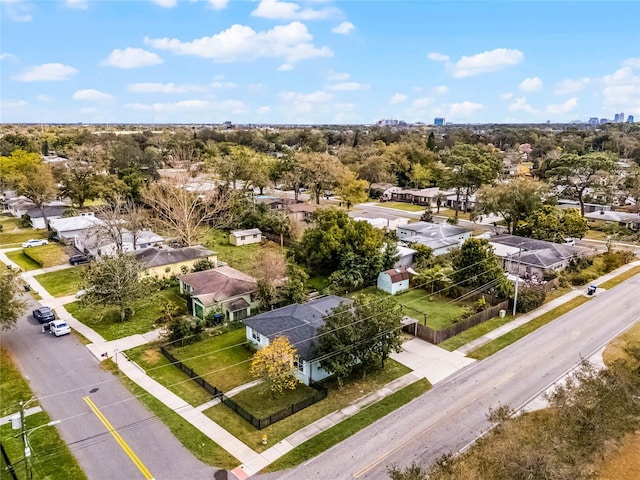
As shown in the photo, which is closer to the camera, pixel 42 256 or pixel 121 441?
pixel 121 441

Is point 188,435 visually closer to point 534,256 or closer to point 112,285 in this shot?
point 112,285

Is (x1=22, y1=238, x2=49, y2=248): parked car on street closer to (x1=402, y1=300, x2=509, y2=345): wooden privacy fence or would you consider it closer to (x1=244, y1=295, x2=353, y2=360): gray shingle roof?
(x1=244, y1=295, x2=353, y2=360): gray shingle roof

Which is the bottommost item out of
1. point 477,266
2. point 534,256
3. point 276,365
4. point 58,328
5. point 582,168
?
point 58,328

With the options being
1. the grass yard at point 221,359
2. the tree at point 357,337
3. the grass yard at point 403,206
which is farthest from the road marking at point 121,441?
the grass yard at point 403,206

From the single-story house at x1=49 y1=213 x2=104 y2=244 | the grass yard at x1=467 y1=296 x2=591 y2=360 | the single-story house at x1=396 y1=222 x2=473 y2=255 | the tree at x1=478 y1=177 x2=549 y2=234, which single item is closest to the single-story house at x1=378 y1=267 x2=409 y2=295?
the single-story house at x1=396 y1=222 x2=473 y2=255

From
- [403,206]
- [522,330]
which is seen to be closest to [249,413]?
[522,330]

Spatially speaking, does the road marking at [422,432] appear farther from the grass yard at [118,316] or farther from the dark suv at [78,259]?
the dark suv at [78,259]
